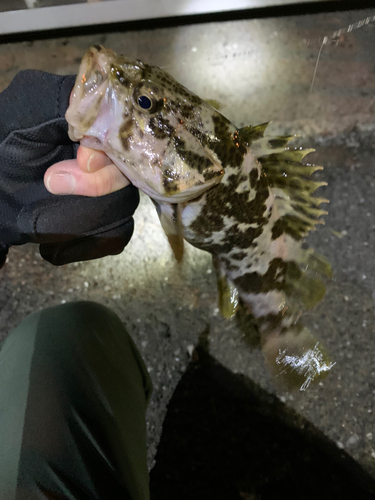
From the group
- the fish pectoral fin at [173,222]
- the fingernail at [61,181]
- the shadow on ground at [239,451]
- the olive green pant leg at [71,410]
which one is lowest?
the shadow on ground at [239,451]

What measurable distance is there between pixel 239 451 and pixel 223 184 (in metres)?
1.22

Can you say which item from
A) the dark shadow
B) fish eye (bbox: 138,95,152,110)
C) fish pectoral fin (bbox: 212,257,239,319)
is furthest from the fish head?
the dark shadow

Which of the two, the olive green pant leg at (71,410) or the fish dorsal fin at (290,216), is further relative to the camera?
the fish dorsal fin at (290,216)

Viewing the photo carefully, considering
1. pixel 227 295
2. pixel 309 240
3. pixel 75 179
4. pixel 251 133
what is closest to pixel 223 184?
pixel 251 133

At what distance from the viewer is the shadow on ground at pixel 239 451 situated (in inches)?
52.1

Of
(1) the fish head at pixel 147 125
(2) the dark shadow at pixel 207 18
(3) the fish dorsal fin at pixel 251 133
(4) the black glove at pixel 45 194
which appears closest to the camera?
(1) the fish head at pixel 147 125

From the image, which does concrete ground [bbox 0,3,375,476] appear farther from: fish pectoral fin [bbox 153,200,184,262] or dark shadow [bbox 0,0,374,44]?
fish pectoral fin [bbox 153,200,184,262]

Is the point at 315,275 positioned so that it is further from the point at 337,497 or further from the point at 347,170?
the point at 337,497

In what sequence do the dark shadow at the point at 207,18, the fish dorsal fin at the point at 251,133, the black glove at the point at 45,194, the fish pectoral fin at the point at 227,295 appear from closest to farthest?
the black glove at the point at 45,194
the fish dorsal fin at the point at 251,133
the fish pectoral fin at the point at 227,295
the dark shadow at the point at 207,18

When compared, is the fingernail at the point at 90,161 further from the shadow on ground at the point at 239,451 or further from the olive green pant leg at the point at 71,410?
the shadow on ground at the point at 239,451

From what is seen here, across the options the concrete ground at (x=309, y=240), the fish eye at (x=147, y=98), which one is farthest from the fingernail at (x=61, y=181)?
the concrete ground at (x=309, y=240)

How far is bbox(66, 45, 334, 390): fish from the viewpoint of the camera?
0.73 metres

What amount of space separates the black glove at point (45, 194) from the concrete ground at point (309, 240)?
541 millimetres

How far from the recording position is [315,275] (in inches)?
47.1
